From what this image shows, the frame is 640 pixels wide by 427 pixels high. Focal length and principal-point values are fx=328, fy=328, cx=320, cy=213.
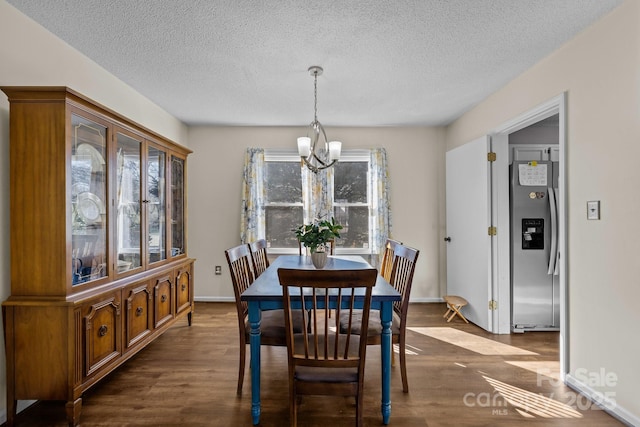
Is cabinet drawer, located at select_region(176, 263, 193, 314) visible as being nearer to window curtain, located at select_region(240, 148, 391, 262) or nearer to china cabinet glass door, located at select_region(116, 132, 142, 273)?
china cabinet glass door, located at select_region(116, 132, 142, 273)

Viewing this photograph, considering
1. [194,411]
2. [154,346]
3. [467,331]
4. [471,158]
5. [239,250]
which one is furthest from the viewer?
[471,158]

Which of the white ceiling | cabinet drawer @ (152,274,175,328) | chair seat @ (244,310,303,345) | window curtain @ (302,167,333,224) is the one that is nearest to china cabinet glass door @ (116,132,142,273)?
cabinet drawer @ (152,274,175,328)

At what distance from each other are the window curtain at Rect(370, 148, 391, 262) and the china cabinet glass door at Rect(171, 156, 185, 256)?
245 centimetres

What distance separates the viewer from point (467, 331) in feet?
11.4

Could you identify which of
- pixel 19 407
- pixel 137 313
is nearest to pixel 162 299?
pixel 137 313

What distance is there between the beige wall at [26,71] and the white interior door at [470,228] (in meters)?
3.70

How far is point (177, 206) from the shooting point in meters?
3.52

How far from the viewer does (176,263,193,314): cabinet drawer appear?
3.32 m

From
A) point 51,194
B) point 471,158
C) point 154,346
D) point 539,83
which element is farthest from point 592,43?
point 154,346

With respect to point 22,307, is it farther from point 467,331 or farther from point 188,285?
point 467,331

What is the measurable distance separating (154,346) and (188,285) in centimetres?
69

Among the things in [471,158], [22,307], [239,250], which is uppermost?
[471,158]

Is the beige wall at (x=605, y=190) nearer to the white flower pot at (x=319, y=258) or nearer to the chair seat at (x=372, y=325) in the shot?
the chair seat at (x=372, y=325)

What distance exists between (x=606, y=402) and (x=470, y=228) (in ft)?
6.47
